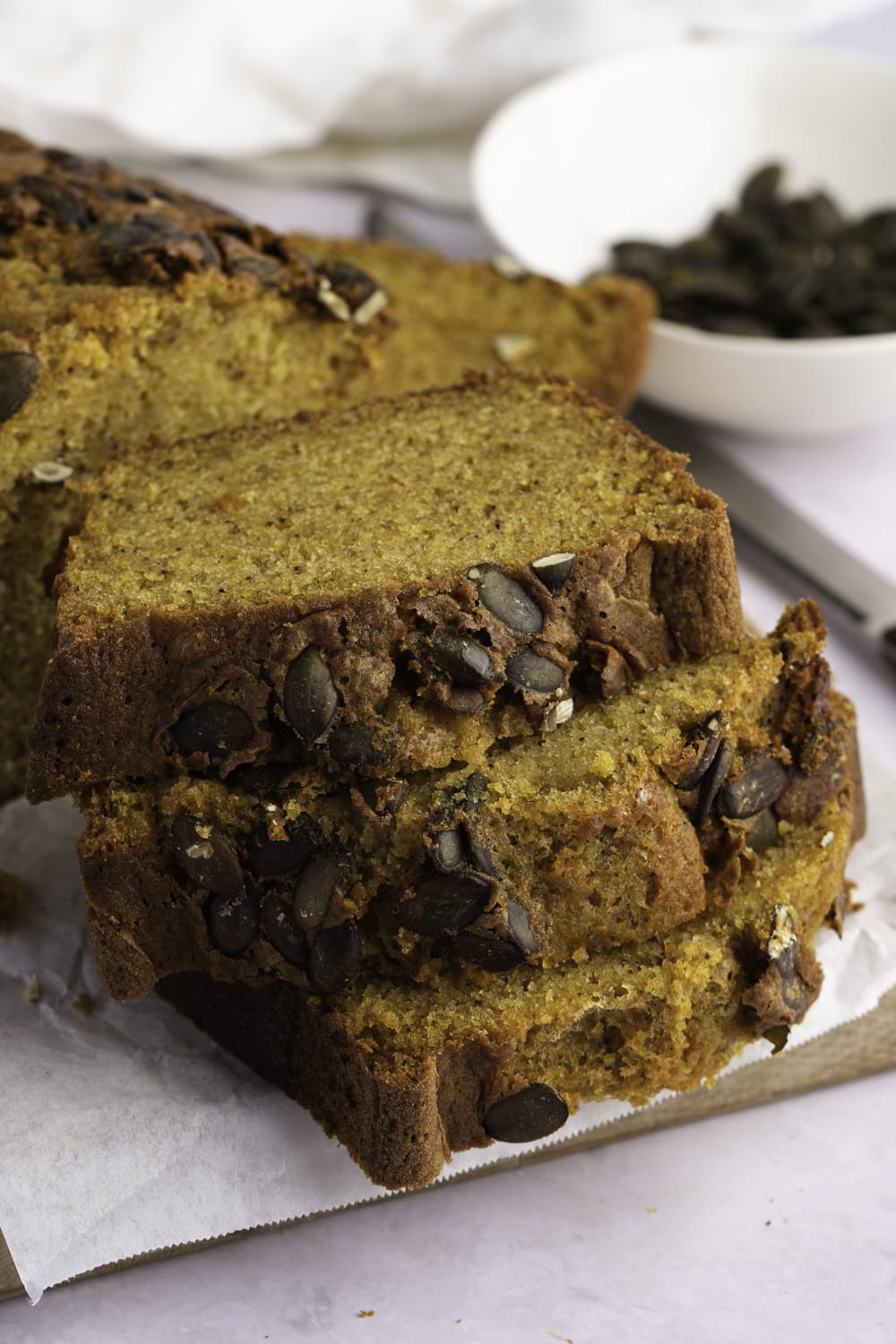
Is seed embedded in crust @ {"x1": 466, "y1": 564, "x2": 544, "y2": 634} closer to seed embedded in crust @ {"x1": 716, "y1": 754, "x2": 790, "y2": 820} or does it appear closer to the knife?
seed embedded in crust @ {"x1": 716, "y1": 754, "x2": 790, "y2": 820}

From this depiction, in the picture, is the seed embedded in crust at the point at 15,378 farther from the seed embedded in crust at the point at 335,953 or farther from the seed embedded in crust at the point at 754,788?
the seed embedded in crust at the point at 754,788

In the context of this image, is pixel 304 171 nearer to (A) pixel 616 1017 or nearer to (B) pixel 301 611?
(B) pixel 301 611

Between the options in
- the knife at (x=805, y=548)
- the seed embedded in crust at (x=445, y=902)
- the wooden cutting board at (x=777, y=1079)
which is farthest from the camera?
the knife at (x=805, y=548)

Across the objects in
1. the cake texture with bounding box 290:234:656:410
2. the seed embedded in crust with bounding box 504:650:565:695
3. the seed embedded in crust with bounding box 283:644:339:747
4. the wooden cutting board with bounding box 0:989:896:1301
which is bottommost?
the wooden cutting board with bounding box 0:989:896:1301

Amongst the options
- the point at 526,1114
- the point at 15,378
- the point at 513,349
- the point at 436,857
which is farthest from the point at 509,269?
the point at 526,1114

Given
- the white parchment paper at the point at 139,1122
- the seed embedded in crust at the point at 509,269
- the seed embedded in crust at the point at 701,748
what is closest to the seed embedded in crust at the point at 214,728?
the white parchment paper at the point at 139,1122

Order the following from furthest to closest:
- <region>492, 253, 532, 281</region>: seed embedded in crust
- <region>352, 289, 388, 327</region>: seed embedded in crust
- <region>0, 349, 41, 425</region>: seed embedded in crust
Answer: <region>492, 253, 532, 281</region>: seed embedded in crust, <region>352, 289, 388, 327</region>: seed embedded in crust, <region>0, 349, 41, 425</region>: seed embedded in crust

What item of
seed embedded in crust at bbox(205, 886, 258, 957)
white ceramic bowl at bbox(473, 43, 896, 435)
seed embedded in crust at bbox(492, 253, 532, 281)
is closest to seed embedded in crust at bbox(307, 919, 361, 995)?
seed embedded in crust at bbox(205, 886, 258, 957)
